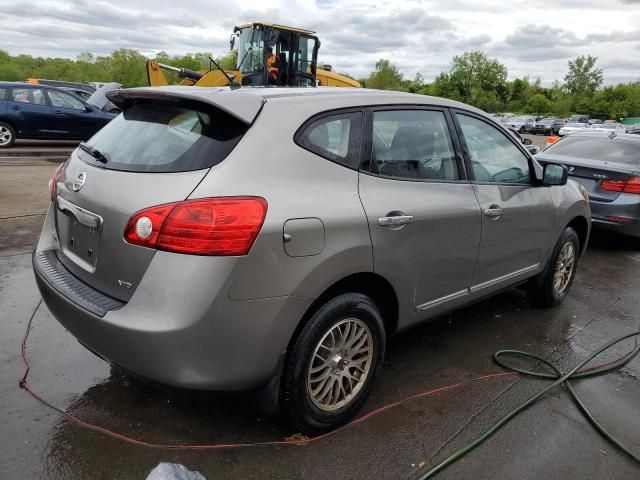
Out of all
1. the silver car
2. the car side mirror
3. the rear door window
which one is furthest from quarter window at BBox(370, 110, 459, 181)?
the car side mirror

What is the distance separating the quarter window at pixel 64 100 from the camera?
13445mm

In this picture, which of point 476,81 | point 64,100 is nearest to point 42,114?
point 64,100

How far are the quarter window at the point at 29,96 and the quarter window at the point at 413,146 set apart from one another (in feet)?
41.8

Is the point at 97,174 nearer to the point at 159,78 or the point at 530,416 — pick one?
the point at 530,416

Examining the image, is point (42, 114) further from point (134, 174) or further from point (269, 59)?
point (134, 174)

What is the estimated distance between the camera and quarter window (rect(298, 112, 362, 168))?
102 inches

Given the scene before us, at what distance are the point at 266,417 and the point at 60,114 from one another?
13.0 metres

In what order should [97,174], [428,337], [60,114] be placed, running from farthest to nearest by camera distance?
[60,114], [428,337], [97,174]

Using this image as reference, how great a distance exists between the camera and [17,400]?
2.88m

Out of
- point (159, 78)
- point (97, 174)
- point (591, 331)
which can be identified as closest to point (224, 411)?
point (97, 174)

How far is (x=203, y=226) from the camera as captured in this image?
217cm

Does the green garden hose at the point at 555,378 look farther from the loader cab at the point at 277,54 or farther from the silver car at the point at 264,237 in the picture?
the loader cab at the point at 277,54

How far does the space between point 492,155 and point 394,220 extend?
1395mm

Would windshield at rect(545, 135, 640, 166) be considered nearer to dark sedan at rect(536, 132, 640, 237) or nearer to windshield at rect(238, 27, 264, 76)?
dark sedan at rect(536, 132, 640, 237)
